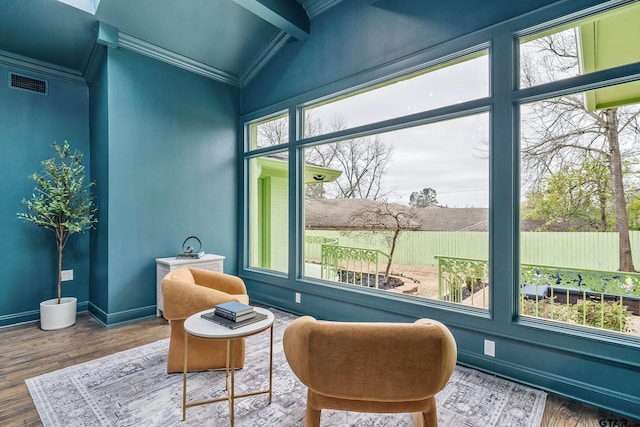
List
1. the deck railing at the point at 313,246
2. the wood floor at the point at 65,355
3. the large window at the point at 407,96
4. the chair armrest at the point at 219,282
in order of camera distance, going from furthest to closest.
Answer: the deck railing at the point at 313,246, the chair armrest at the point at 219,282, the large window at the point at 407,96, the wood floor at the point at 65,355

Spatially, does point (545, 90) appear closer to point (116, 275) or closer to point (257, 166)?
point (257, 166)

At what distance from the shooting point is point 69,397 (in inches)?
88.5

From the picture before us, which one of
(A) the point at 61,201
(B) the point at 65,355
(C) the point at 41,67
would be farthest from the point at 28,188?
(B) the point at 65,355

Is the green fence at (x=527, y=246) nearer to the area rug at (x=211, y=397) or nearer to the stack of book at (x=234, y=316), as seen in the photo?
the area rug at (x=211, y=397)

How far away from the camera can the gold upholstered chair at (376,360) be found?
1.44 m

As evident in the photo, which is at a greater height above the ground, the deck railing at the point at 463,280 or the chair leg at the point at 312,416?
the deck railing at the point at 463,280

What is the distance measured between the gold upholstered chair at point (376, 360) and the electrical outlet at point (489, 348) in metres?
1.37

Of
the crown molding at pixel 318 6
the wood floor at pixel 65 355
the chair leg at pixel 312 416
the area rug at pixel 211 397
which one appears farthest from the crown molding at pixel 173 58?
the chair leg at pixel 312 416

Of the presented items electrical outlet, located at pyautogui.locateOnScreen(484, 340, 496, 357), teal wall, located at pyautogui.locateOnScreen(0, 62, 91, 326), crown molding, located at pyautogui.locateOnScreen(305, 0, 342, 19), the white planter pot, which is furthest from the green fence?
teal wall, located at pyautogui.locateOnScreen(0, 62, 91, 326)

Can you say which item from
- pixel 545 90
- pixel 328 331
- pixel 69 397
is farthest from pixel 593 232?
pixel 69 397

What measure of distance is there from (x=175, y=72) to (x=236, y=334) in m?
3.84

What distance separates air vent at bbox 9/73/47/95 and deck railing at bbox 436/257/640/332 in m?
5.35

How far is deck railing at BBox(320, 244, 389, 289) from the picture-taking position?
3.63m

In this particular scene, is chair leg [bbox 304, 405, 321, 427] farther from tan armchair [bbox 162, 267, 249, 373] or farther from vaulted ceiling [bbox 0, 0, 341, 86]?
vaulted ceiling [bbox 0, 0, 341, 86]
